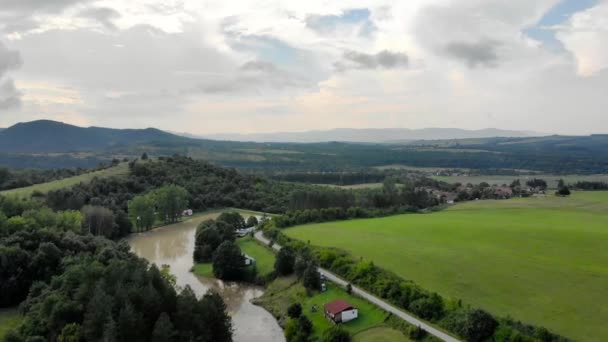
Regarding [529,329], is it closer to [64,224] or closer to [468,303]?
[468,303]

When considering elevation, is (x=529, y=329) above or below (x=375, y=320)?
above

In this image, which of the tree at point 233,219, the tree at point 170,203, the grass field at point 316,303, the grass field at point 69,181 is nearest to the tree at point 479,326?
the grass field at point 316,303

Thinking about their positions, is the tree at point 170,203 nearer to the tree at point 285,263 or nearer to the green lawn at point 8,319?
the tree at point 285,263

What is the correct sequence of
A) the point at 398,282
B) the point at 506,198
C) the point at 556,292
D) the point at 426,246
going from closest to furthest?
the point at 556,292 → the point at 398,282 → the point at 426,246 → the point at 506,198

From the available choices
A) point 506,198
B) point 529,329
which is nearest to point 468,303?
point 529,329

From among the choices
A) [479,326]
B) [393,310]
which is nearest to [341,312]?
[393,310]
